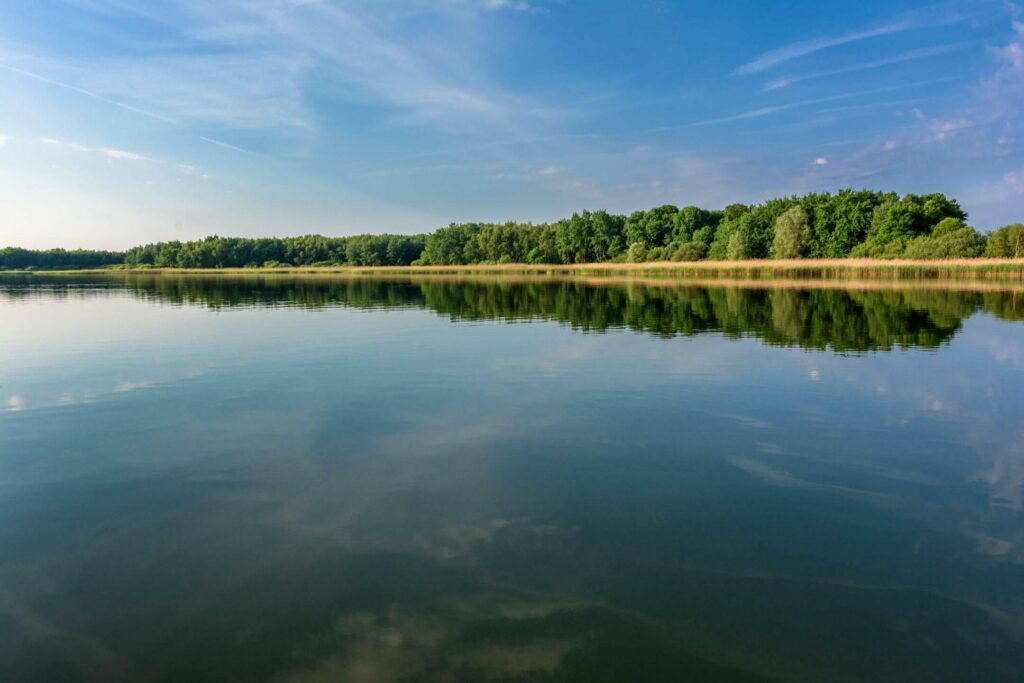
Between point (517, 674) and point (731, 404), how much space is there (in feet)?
30.5

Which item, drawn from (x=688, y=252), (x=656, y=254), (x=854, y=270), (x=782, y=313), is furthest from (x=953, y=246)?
(x=782, y=313)

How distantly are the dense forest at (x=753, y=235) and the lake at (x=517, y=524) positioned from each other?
78.1 m

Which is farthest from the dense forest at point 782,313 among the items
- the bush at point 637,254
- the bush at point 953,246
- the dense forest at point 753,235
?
the bush at point 637,254

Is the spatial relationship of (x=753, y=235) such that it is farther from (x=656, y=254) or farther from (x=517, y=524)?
(x=517, y=524)

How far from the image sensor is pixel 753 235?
361ft

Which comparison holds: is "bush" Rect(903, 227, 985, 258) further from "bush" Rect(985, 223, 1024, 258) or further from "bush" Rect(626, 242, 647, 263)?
"bush" Rect(626, 242, 647, 263)

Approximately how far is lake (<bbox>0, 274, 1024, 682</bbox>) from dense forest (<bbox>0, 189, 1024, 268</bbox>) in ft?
256

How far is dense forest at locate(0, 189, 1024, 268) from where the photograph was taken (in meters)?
81.4

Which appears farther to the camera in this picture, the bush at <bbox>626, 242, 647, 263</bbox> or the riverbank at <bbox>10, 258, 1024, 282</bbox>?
the bush at <bbox>626, 242, 647, 263</bbox>

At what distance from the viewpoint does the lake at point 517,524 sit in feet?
15.8

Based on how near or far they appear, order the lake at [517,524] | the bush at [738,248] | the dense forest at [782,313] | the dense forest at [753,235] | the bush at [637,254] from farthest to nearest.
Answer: the bush at [637,254] < the bush at [738,248] < the dense forest at [753,235] < the dense forest at [782,313] < the lake at [517,524]

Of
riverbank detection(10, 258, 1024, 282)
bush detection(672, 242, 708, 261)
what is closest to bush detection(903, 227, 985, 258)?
riverbank detection(10, 258, 1024, 282)

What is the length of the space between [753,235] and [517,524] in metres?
114

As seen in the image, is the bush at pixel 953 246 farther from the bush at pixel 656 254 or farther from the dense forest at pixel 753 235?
the bush at pixel 656 254
